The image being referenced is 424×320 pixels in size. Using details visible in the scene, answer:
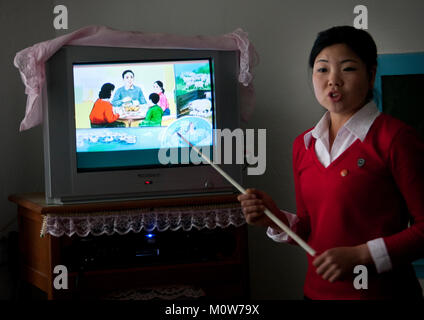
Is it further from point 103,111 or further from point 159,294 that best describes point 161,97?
point 159,294

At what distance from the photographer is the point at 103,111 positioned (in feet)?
6.74

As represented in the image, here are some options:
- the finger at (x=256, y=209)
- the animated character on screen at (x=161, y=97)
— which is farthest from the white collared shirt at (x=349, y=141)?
the animated character on screen at (x=161, y=97)

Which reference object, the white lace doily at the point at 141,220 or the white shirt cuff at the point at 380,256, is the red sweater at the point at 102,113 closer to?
the white lace doily at the point at 141,220

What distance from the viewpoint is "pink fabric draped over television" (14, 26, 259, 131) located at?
6.52 ft

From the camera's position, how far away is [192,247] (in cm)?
212

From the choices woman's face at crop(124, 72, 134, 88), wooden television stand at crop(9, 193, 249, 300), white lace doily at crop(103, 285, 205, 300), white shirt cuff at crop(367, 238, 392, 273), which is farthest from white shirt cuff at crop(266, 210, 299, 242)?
woman's face at crop(124, 72, 134, 88)

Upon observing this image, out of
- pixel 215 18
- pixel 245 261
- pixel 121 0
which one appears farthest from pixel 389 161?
pixel 121 0

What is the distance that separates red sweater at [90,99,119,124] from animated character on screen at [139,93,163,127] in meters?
0.12

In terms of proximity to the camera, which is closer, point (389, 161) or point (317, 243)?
point (389, 161)

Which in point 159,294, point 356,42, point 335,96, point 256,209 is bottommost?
point 159,294

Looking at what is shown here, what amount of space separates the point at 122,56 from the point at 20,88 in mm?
707

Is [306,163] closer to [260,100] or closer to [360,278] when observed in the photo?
[360,278]

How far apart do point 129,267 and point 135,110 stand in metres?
0.61

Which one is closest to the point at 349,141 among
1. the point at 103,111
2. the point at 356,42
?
the point at 356,42
